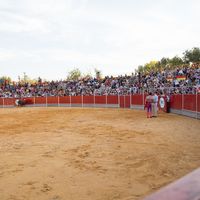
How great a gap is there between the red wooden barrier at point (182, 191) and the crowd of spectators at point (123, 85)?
1691 cm

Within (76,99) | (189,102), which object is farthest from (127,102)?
(189,102)

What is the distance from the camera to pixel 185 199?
0.95 m

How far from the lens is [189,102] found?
17703mm

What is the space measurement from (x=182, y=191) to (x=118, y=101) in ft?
91.3

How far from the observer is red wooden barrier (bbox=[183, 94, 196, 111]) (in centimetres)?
1705

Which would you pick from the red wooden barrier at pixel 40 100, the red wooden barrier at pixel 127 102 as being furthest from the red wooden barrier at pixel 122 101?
the red wooden barrier at pixel 40 100

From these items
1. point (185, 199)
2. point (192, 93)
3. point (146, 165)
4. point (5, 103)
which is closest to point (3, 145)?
Result: point (146, 165)

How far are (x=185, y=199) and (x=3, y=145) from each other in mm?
8995

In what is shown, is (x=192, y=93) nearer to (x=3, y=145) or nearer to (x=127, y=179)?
(x=3, y=145)

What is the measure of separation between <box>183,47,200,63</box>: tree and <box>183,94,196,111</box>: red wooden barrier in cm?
5702

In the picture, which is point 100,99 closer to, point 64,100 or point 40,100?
point 64,100

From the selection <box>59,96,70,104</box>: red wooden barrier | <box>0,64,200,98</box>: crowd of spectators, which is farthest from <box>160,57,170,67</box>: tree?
<box>59,96,70,104</box>: red wooden barrier

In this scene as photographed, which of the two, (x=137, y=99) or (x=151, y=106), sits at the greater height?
(x=137, y=99)

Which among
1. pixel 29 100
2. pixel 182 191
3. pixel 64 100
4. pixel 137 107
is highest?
pixel 182 191
